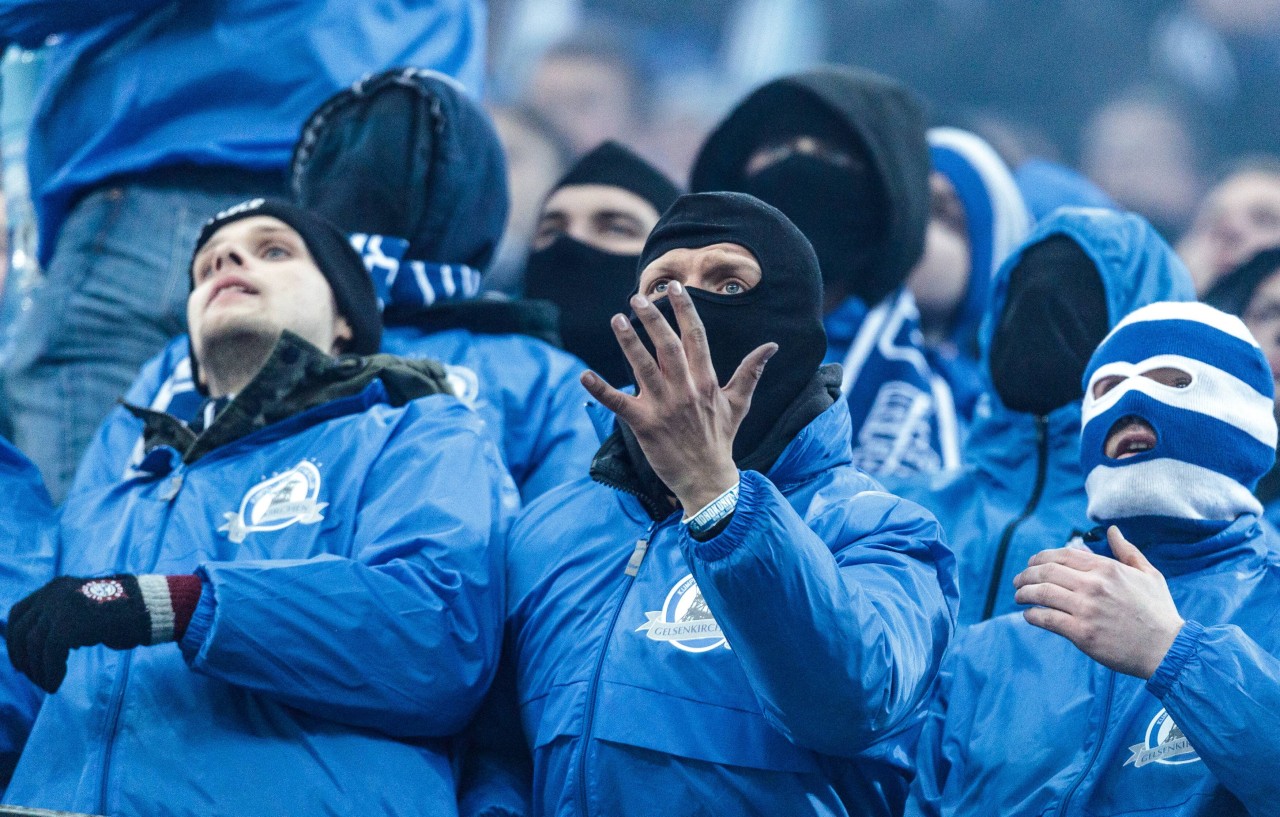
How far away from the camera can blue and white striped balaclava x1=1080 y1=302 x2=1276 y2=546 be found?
318 centimetres

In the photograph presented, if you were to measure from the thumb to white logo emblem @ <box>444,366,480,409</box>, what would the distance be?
1577mm

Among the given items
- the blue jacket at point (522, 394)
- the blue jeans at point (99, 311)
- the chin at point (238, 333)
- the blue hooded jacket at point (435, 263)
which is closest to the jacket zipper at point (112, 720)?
the chin at point (238, 333)

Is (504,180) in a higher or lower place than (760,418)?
lower

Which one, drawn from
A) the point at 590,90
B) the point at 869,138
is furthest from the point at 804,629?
the point at 590,90

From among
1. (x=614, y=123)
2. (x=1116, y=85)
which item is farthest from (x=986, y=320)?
(x=1116, y=85)

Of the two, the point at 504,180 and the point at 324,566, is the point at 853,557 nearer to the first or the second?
the point at 324,566

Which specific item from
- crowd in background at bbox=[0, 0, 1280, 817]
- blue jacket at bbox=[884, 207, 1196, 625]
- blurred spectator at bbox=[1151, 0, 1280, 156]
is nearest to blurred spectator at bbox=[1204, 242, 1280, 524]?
crowd in background at bbox=[0, 0, 1280, 817]

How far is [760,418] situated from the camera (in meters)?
3.12

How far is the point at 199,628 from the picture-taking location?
2947 millimetres

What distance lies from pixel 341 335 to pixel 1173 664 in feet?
6.54

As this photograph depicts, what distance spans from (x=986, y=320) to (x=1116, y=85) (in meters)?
7.02

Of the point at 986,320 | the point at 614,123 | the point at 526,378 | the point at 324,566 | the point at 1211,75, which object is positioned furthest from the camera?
the point at 1211,75

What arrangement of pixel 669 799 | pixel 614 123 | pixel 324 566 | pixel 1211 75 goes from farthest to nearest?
pixel 1211 75 → pixel 614 123 → pixel 324 566 → pixel 669 799

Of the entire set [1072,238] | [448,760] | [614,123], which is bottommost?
[614,123]
